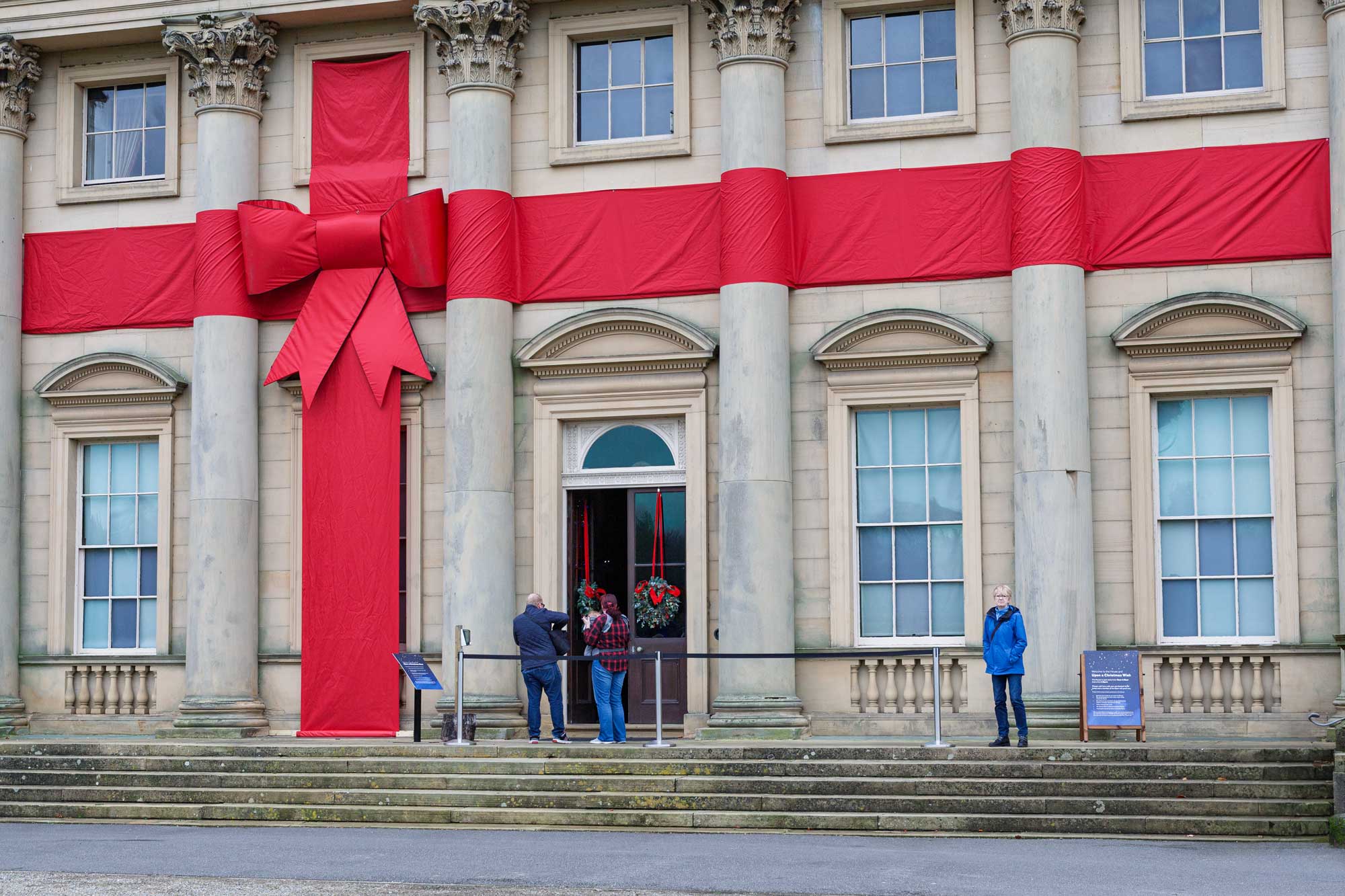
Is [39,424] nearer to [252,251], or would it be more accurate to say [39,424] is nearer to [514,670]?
[252,251]

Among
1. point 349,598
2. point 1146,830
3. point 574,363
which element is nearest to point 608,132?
point 574,363

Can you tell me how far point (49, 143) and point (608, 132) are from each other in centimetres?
754

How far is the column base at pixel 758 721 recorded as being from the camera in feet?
66.8

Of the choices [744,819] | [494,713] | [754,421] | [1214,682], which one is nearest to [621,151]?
[754,421]

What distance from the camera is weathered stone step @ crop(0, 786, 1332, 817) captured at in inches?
650

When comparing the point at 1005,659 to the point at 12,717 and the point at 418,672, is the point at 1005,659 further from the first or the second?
the point at 12,717

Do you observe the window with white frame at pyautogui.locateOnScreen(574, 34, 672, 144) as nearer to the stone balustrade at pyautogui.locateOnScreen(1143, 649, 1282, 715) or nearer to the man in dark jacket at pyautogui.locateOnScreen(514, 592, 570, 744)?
the man in dark jacket at pyautogui.locateOnScreen(514, 592, 570, 744)

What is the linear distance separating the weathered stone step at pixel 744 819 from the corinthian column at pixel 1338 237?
148 inches

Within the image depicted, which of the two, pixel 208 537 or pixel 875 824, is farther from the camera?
pixel 208 537

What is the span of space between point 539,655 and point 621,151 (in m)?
6.21

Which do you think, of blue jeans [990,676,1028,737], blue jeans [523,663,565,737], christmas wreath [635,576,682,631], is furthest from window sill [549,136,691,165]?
blue jeans [990,676,1028,737]

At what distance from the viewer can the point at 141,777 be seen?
19.4 metres

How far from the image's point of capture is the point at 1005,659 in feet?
59.3

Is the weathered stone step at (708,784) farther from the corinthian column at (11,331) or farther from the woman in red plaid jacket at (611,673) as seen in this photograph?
the corinthian column at (11,331)
